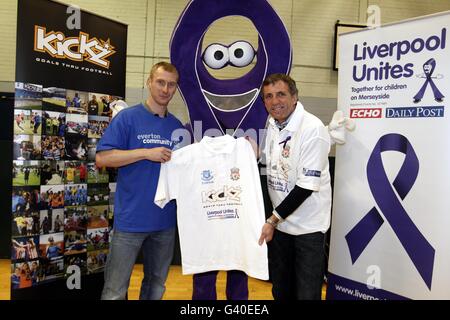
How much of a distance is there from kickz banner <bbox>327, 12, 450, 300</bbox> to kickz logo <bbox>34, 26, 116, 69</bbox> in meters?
1.66

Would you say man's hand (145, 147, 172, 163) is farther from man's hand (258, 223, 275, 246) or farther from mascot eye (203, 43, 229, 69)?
mascot eye (203, 43, 229, 69)

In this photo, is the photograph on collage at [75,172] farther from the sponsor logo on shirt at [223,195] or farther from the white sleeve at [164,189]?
the sponsor logo on shirt at [223,195]

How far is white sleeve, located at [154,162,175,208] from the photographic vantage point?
196cm

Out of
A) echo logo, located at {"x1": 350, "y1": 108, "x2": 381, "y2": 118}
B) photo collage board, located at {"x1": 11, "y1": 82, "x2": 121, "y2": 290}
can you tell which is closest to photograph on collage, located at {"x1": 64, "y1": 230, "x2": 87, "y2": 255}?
photo collage board, located at {"x1": 11, "y1": 82, "x2": 121, "y2": 290}

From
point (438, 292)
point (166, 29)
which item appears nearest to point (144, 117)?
point (438, 292)

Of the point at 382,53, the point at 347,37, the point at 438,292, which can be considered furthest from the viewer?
the point at 347,37

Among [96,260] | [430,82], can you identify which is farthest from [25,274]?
[430,82]

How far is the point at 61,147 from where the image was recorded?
247 cm

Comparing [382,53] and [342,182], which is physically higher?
[382,53]

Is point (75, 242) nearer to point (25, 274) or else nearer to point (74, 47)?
point (25, 274)

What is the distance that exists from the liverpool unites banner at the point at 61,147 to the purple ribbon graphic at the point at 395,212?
1.84m
